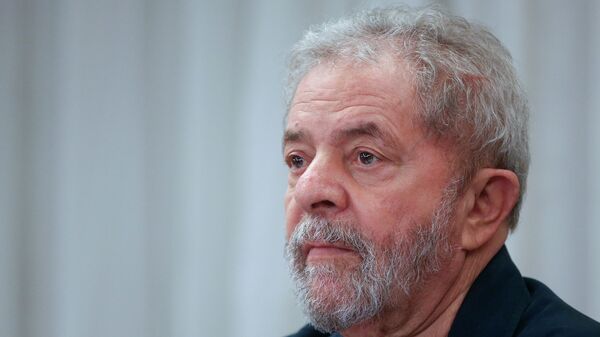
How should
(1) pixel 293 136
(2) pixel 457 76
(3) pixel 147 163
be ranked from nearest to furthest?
1. (2) pixel 457 76
2. (1) pixel 293 136
3. (3) pixel 147 163

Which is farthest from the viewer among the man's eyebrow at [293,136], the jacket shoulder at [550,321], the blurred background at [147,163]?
the blurred background at [147,163]

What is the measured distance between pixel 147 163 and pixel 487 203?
1.97 metres

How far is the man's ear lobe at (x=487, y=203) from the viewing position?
88.0 inches

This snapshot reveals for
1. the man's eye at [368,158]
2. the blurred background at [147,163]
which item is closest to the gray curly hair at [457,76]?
the man's eye at [368,158]

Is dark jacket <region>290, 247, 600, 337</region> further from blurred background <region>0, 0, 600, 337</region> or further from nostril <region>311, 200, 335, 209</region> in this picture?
blurred background <region>0, 0, 600, 337</region>

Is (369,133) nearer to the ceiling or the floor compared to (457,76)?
nearer to the floor

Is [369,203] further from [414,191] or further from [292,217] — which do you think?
[292,217]

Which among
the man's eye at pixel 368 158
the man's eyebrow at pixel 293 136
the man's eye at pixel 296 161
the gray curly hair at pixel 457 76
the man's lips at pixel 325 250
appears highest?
the gray curly hair at pixel 457 76

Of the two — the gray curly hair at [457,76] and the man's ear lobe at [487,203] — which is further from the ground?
the gray curly hair at [457,76]

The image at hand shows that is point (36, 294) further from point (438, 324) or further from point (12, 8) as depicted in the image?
point (438, 324)

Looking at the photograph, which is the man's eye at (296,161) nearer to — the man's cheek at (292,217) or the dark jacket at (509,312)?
the man's cheek at (292,217)

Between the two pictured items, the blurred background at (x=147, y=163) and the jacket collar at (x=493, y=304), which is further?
the blurred background at (x=147, y=163)

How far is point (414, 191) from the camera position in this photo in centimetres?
216

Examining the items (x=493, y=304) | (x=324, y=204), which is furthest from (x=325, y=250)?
(x=493, y=304)
